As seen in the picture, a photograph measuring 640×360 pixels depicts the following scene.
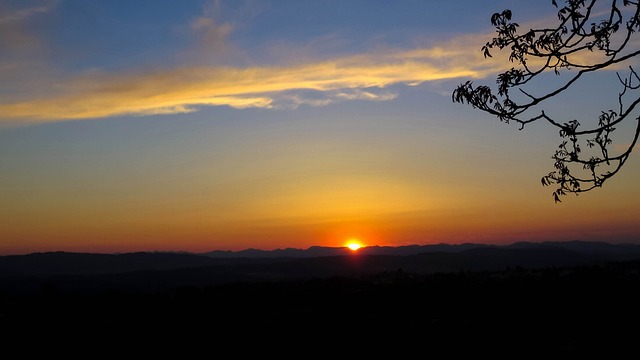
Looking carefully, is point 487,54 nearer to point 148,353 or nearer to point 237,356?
point 237,356

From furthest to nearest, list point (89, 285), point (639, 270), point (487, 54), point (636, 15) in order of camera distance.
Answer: point (89, 285), point (639, 270), point (487, 54), point (636, 15)

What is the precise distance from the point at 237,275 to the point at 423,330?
307 ft

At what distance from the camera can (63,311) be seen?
35375 millimetres

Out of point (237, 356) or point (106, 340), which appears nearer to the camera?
point (237, 356)

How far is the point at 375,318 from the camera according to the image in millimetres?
25703

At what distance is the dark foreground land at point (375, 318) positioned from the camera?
2080cm

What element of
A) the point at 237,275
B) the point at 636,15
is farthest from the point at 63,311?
the point at 237,275

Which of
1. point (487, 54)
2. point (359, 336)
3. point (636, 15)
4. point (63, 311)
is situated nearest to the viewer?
point (636, 15)

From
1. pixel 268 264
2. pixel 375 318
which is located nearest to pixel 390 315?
pixel 375 318

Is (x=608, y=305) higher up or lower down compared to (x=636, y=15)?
lower down

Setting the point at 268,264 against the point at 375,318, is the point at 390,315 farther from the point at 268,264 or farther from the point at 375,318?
the point at 268,264

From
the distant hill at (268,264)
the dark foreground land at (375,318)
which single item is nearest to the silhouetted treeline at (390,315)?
the dark foreground land at (375,318)

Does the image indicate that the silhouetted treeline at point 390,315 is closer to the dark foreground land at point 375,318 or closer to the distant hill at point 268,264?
the dark foreground land at point 375,318

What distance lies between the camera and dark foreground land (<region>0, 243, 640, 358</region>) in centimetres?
2080
